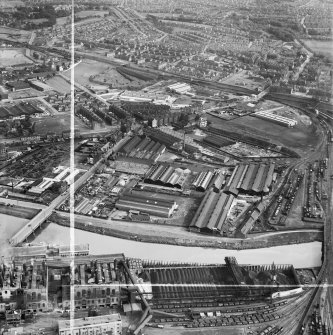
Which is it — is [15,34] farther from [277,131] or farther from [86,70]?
[277,131]

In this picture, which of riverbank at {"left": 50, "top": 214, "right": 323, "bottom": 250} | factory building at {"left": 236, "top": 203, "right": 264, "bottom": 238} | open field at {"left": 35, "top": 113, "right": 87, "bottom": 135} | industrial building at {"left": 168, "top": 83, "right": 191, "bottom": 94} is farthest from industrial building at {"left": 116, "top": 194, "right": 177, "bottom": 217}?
industrial building at {"left": 168, "top": 83, "right": 191, "bottom": 94}

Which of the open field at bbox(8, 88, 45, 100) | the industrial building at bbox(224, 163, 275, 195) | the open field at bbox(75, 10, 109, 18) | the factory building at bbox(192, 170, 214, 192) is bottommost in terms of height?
the open field at bbox(8, 88, 45, 100)

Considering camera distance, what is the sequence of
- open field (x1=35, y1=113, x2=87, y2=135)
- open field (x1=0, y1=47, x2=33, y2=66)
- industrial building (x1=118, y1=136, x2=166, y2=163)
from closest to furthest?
industrial building (x1=118, y1=136, x2=166, y2=163) < open field (x1=35, y1=113, x2=87, y2=135) < open field (x1=0, y1=47, x2=33, y2=66)

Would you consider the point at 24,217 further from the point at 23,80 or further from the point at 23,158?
the point at 23,80

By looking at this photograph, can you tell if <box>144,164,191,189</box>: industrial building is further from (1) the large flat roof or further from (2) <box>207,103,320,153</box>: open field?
(1) the large flat roof

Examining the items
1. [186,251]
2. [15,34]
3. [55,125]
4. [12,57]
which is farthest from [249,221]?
[15,34]
